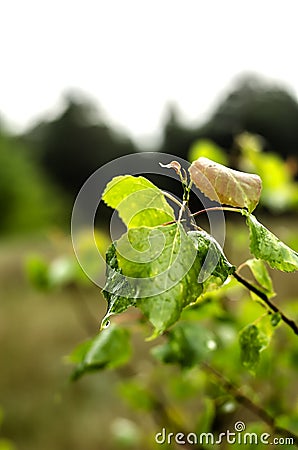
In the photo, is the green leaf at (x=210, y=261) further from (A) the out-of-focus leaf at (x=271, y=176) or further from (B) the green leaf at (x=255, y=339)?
(A) the out-of-focus leaf at (x=271, y=176)

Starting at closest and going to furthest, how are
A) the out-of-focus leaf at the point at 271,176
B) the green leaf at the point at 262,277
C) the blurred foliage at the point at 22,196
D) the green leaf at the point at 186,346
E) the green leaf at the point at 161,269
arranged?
the green leaf at the point at 161,269 < the green leaf at the point at 262,277 < the green leaf at the point at 186,346 < the out-of-focus leaf at the point at 271,176 < the blurred foliage at the point at 22,196

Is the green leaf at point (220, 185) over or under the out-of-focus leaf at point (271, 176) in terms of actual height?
over

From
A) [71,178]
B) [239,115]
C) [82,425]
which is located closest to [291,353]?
[82,425]

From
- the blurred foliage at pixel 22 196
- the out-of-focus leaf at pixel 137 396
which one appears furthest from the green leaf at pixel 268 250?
the blurred foliage at pixel 22 196

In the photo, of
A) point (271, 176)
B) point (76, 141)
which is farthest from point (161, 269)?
point (76, 141)

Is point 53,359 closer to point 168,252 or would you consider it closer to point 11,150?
point 168,252
